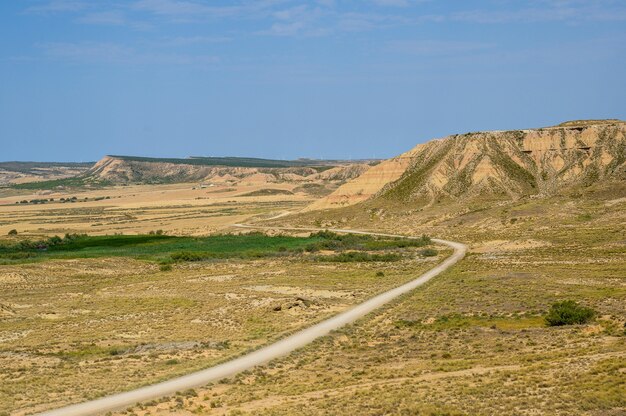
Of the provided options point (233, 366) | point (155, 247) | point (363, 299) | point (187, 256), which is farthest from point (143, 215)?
point (233, 366)

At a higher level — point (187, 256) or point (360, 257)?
point (187, 256)

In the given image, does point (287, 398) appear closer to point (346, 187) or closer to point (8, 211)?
point (346, 187)

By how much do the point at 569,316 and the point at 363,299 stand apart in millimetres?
14049

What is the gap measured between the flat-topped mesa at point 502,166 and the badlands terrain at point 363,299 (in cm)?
41

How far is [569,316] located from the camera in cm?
3594

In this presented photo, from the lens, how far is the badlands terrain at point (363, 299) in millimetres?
25422

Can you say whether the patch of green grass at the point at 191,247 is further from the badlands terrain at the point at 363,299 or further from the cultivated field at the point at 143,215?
the cultivated field at the point at 143,215

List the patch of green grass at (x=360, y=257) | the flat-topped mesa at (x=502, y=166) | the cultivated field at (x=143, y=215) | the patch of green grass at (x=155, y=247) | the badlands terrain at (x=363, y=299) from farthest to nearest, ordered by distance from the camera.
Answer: the cultivated field at (x=143, y=215), the flat-topped mesa at (x=502, y=166), the patch of green grass at (x=155, y=247), the patch of green grass at (x=360, y=257), the badlands terrain at (x=363, y=299)

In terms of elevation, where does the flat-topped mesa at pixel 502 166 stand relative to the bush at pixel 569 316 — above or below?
above

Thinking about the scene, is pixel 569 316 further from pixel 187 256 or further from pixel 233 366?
pixel 187 256

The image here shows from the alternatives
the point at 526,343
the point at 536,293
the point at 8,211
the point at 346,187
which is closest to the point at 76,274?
the point at 536,293

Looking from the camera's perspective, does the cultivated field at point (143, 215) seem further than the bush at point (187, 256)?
Yes

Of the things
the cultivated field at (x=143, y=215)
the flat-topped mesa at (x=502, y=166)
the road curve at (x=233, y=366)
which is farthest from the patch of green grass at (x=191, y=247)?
the flat-topped mesa at (x=502, y=166)

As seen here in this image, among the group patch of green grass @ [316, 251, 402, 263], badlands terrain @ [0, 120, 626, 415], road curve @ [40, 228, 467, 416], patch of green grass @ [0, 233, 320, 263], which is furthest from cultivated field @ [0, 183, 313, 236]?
road curve @ [40, 228, 467, 416]
